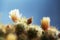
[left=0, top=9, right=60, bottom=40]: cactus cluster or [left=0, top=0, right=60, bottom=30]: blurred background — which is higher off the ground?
[left=0, top=0, right=60, bottom=30]: blurred background

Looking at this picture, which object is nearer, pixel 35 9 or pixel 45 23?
pixel 45 23

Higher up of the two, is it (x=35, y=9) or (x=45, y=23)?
(x=35, y=9)

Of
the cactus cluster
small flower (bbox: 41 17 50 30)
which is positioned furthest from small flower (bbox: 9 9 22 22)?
small flower (bbox: 41 17 50 30)

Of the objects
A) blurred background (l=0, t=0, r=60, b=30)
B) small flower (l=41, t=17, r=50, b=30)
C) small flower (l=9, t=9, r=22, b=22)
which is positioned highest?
blurred background (l=0, t=0, r=60, b=30)

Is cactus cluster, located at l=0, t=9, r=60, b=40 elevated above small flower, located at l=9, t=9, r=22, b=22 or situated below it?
→ below

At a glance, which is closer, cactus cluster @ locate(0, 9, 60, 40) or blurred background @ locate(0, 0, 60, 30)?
cactus cluster @ locate(0, 9, 60, 40)

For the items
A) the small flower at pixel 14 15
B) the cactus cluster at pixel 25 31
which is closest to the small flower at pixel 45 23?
the cactus cluster at pixel 25 31

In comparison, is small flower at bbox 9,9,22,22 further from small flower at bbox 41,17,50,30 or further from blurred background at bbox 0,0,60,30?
small flower at bbox 41,17,50,30

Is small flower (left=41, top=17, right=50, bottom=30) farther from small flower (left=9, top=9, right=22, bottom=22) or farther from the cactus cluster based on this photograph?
small flower (left=9, top=9, right=22, bottom=22)

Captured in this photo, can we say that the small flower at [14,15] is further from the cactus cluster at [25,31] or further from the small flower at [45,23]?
the small flower at [45,23]
